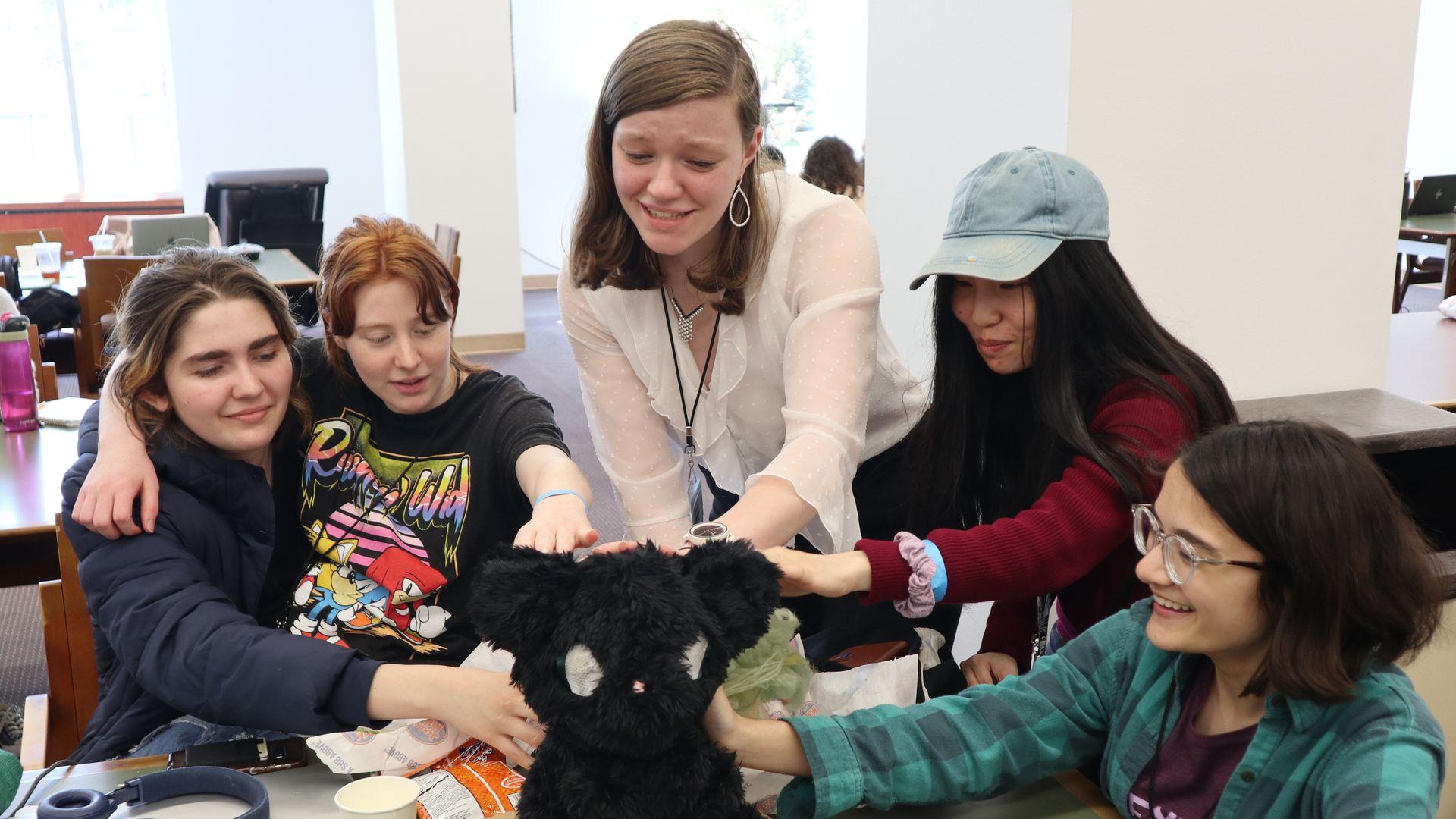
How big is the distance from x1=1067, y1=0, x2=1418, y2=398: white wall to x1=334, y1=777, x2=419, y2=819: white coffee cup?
55.5 inches

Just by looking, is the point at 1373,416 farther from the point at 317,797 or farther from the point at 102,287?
the point at 102,287

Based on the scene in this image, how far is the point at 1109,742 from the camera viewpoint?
45.4 inches

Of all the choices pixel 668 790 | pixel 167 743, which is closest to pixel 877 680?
pixel 668 790

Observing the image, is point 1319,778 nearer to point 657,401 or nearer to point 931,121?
point 657,401

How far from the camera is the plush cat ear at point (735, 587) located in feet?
3.23

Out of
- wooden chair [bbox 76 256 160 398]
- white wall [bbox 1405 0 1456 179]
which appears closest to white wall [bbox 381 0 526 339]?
wooden chair [bbox 76 256 160 398]

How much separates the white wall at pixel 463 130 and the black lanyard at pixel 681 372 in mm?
5374

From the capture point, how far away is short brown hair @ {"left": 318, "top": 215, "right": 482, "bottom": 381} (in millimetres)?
1570

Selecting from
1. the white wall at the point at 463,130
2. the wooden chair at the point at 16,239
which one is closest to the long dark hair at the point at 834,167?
the white wall at the point at 463,130

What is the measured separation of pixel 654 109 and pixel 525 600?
696 millimetres

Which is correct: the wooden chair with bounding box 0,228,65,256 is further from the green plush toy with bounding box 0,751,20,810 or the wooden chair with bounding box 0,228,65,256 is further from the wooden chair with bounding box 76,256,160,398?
the green plush toy with bounding box 0,751,20,810

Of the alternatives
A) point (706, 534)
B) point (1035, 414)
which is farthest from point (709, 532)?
point (1035, 414)

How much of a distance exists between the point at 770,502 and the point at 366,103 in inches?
330

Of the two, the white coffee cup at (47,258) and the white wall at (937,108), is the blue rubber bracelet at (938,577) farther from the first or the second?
the white coffee cup at (47,258)
